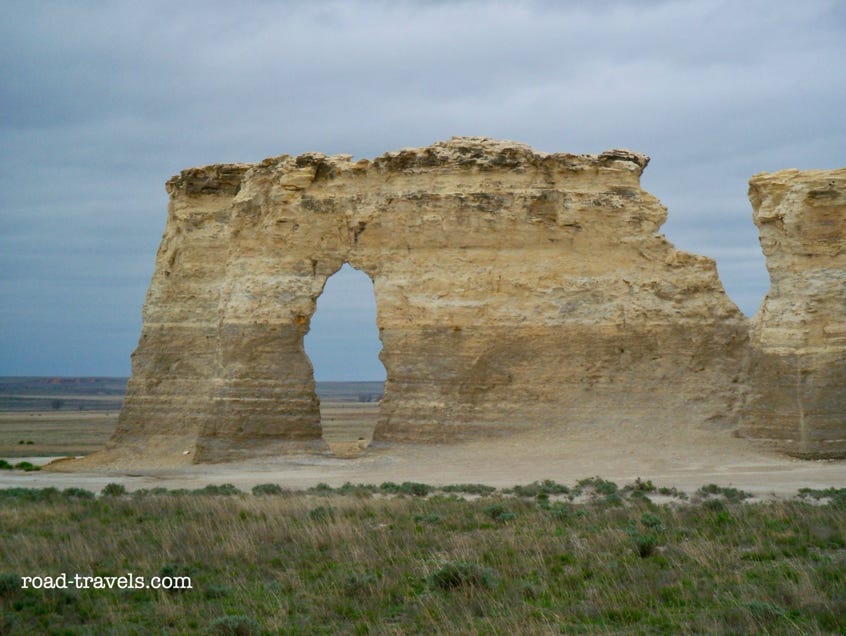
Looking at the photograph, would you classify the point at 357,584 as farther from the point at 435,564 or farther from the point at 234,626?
the point at 234,626

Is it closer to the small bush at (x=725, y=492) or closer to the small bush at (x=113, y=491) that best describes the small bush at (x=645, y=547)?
the small bush at (x=725, y=492)

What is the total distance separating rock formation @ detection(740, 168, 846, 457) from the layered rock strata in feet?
4.44

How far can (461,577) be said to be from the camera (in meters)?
9.54

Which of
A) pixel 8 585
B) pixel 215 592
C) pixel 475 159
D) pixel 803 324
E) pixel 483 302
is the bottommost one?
pixel 215 592

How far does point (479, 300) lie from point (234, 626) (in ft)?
52.1

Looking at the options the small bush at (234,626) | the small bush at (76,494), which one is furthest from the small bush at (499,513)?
the small bush at (76,494)

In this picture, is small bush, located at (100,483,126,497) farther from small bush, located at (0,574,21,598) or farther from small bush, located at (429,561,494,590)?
small bush, located at (429,561,494,590)

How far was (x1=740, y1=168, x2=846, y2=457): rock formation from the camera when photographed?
20.8m

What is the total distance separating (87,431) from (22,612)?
55.7m

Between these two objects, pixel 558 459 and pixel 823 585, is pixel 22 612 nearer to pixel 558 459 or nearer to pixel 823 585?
pixel 823 585

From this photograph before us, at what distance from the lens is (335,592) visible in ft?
31.1

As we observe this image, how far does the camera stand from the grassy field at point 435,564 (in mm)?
8508

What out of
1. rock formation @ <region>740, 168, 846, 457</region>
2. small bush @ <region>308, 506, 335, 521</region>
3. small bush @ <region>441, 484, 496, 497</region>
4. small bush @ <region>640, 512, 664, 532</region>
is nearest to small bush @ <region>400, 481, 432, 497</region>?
small bush @ <region>441, 484, 496, 497</region>

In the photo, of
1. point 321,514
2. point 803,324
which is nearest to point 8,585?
point 321,514
